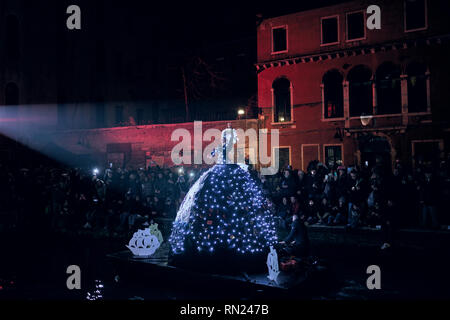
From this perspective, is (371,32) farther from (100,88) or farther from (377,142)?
(100,88)

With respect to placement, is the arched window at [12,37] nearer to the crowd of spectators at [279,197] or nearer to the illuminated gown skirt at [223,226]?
the crowd of spectators at [279,197]

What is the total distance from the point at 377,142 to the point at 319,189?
838 cm

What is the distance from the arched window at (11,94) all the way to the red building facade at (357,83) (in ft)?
57.4

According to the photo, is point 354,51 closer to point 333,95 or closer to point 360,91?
point 360,91

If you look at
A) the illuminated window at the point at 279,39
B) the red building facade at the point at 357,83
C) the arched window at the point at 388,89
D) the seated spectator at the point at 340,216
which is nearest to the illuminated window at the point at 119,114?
the red building facade at the point at 357,83

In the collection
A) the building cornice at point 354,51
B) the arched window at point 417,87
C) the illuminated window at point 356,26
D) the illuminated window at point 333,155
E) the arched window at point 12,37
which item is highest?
the arched window at point 12,37

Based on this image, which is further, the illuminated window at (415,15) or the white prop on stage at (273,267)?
the illuminated window at (415,15)

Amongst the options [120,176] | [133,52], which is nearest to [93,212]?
[120,176]

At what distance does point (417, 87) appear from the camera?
19688mm

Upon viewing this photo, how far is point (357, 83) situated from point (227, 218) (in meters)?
16.3

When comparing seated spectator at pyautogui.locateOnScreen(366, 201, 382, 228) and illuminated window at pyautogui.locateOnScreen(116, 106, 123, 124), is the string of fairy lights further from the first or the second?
illuminated window at pyautogui.locateOnScreen(116, 106, 123, 124)

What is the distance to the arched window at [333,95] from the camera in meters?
21.4

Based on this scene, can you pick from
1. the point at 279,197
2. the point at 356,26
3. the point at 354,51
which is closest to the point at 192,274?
the point at 279,197

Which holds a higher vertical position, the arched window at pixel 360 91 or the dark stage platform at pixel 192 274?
the arched window at pixel 360 91
